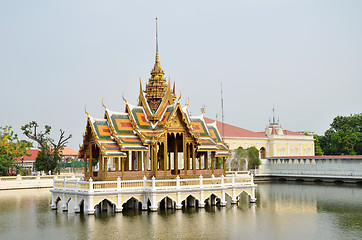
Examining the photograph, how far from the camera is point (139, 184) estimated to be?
82.7ft

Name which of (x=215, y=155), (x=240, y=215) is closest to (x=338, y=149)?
(x=215, y=155)

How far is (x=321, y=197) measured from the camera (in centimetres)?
3534

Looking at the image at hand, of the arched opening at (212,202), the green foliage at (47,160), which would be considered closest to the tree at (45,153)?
the green foliage at (47,160)

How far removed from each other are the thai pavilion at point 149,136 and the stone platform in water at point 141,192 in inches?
52.7

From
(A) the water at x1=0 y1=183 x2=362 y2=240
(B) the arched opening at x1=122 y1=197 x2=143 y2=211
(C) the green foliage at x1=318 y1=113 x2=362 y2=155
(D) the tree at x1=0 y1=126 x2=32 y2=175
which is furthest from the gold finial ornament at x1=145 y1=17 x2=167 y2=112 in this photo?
(C) the green foliage at x1=318 y1=113 x2=362 y2=155

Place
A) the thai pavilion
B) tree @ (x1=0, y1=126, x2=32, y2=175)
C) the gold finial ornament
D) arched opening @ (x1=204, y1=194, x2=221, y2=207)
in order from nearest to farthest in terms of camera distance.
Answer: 1. the thai pavilion
2. arched opening @ (x1=204, y1=194, x2=221, y2=207)
3. the gold finial ornament
4. tree @ (x1=0, y1=126, x2=32, y2=175)

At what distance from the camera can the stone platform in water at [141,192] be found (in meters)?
24.0

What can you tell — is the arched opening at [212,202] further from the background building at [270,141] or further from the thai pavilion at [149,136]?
the background building at [270,141]

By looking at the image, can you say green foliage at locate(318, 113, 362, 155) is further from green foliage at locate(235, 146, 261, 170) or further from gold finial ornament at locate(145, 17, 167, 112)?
gold finial ornament at locate(145, 17, 167, 112)

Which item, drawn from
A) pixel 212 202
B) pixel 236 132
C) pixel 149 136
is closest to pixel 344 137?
pixel 236 132

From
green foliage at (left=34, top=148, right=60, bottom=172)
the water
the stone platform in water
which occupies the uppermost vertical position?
green foliage at (left=34, top=148, right=60, bottom=172)

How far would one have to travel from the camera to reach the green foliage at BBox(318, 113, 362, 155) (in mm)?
79500

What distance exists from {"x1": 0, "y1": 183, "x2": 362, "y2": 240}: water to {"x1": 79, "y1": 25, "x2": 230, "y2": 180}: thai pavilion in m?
2.98

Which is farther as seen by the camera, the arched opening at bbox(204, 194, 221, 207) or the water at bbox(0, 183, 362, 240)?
the arched opening at bbox(204, 194, 221, 207)
